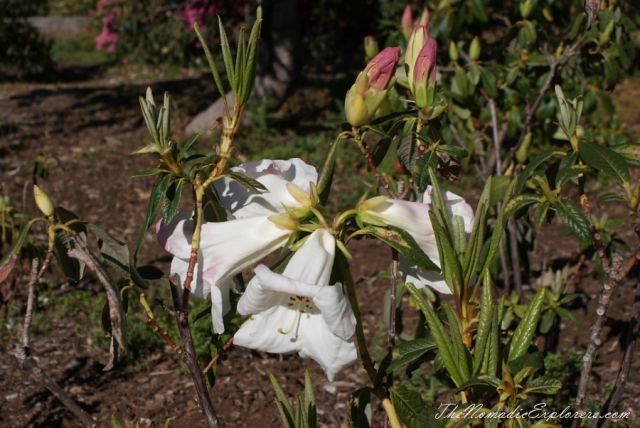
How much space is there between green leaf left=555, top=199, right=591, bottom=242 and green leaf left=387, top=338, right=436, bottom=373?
0.34 m

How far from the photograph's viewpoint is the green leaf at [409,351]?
114cm

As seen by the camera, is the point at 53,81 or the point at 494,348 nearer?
the point at 494,348

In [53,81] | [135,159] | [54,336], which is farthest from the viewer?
[53,81]

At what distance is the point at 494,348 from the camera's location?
3.39 feet

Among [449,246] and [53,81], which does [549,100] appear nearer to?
[449,246]

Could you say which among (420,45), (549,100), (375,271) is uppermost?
(420,45)

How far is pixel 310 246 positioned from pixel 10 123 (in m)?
5.24

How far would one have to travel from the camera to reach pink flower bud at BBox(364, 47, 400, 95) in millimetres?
1120

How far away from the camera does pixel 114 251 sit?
3.81 feet

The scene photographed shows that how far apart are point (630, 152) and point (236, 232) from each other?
2.69ft

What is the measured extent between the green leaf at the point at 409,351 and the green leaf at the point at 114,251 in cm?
48

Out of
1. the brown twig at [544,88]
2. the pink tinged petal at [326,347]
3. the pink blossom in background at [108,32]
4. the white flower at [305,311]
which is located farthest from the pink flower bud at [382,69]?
the pink blossom in background at [108,32]

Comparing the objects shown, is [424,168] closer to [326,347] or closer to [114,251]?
[326,347]

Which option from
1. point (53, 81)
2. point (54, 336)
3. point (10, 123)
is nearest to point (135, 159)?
point (10, 123)
